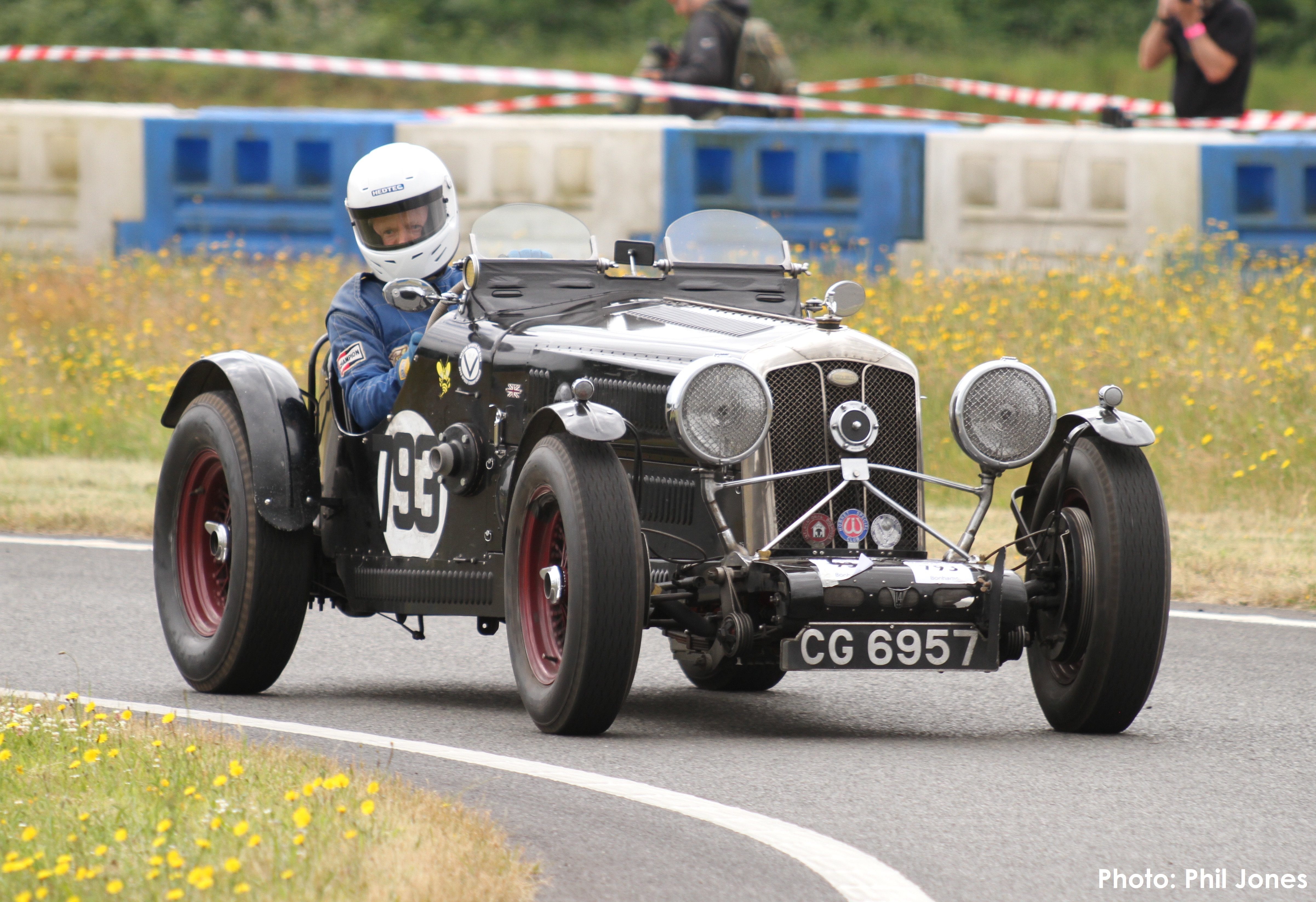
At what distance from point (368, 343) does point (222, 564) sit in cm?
95

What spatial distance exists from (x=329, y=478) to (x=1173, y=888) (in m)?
3.58

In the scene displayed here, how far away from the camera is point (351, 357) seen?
693 cm

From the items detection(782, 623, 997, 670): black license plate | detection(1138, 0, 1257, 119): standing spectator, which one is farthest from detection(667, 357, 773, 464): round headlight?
detection(1138, 0, 1257, 119): standing spectator

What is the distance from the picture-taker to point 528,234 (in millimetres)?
7105

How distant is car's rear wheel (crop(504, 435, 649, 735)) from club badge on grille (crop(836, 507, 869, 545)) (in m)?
0.66

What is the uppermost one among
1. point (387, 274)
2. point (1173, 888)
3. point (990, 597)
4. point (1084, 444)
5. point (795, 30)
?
point (795, 30)

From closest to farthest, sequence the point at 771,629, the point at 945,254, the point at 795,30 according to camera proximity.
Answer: the point at 771,629, the point at 945,254, the point at 795,30

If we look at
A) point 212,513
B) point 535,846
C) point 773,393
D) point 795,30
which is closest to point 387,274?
point 212,513

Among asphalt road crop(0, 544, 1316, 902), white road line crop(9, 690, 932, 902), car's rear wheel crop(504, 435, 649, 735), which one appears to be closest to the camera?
white road line crop(9, 690, 932, 902)

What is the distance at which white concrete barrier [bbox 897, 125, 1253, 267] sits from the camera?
46.9 ft

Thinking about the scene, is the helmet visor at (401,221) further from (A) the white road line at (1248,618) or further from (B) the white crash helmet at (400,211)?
(A) the white road line at (1248,618)

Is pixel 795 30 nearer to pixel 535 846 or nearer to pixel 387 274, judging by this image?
pixel 387 274

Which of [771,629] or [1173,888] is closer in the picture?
[1173,888]

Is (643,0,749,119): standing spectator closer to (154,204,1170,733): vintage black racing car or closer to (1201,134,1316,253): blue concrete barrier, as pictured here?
(1201,134,1316,253): blue concrete barrier
